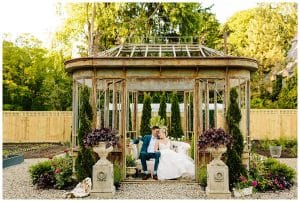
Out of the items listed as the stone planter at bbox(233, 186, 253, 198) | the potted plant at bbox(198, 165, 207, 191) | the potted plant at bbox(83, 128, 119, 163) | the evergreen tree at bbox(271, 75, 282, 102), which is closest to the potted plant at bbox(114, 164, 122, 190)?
the potted plant at bbox(83, 128, 119, 163)

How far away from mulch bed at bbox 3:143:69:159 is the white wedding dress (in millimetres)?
7133

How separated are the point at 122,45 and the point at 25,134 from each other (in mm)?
11984

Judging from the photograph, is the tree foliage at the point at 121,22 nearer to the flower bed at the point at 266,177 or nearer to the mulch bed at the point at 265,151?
the mulch bed at the point at 265,151

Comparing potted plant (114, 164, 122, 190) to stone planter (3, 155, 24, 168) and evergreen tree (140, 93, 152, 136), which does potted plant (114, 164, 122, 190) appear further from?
evergreen tree (140, 93, 152, 136)

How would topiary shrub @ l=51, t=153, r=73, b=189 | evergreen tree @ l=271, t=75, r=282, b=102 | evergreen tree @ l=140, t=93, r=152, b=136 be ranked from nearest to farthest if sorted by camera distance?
topiary shrub @ l=51, t=153, r=73, b=189 < evergreen tree @ l=140, t=93, r=152, b=136 < evergreen tree @ l=271, t=75, r=282, b=102

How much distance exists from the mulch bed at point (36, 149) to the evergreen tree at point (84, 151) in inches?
295

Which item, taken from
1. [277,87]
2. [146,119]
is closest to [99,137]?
[146,119]

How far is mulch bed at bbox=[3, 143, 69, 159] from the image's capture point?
16.5 meters

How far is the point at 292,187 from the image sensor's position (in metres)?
9.21

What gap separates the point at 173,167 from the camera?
31.7 ft

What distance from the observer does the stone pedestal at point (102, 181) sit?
320 inches

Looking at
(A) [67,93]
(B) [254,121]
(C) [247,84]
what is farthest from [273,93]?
(C) [247,84]

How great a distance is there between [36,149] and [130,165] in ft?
30.7

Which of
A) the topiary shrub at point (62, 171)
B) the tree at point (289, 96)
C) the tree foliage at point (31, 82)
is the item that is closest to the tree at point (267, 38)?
the tree at point (289, 96)
